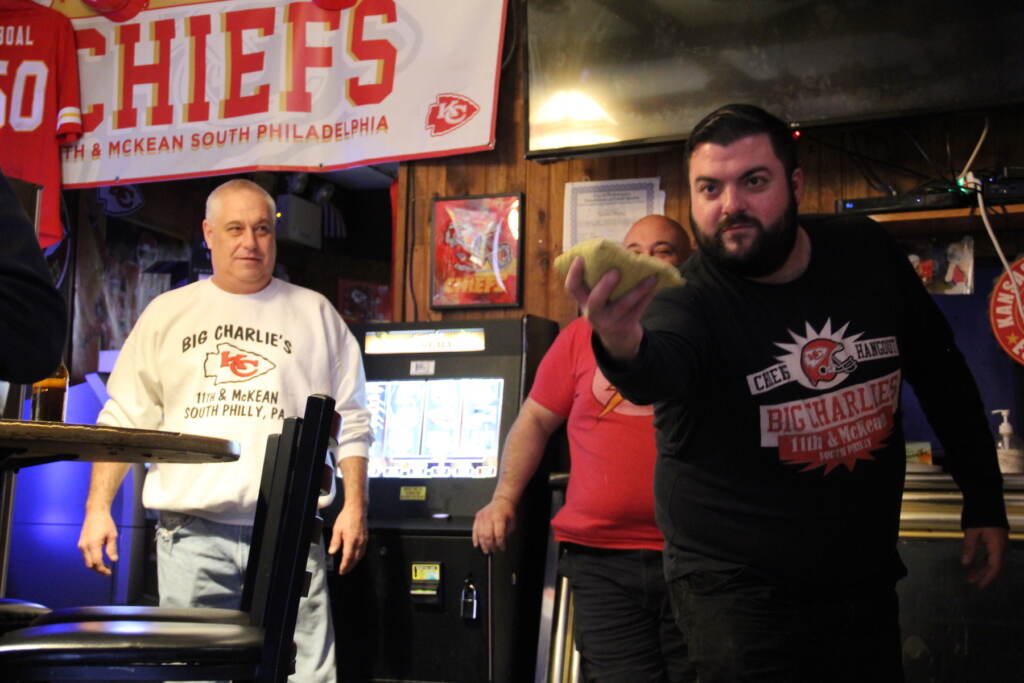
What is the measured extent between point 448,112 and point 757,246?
8.06ft

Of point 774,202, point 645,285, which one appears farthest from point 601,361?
point 774,202

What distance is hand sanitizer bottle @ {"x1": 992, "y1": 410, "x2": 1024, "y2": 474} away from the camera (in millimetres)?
3059

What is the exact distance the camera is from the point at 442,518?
11.3ft

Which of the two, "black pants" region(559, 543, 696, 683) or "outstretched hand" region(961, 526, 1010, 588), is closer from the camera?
"outstretched hand" region(961, 526, 1010, 588)

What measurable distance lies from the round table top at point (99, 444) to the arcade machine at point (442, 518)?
1628mm

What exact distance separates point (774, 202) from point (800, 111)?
5.53 ft

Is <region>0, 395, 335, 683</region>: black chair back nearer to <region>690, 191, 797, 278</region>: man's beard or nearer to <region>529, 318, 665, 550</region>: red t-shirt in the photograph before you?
<region>690, 191, 797, 278</region>: man's beard

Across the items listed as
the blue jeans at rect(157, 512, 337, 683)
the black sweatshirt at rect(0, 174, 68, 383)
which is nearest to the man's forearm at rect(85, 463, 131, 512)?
the blue jeans at rect(157, 512, 337, 683)

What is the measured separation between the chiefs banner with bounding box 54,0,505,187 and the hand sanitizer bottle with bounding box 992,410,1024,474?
208 centimetres

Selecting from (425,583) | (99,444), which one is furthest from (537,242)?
(99,444)

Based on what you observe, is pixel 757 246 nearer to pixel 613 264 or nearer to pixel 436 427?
pixel 613 264

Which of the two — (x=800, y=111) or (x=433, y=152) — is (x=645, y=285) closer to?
(x=800, y=111)

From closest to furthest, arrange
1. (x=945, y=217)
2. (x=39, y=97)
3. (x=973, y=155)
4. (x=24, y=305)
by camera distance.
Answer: (x=24, y=305), (x=945, y=217), (x=973, y=155), (x=39, y=97)

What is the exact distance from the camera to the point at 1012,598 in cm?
278
